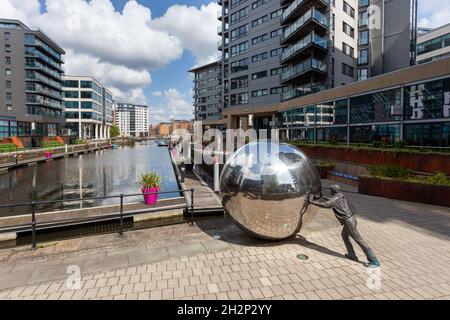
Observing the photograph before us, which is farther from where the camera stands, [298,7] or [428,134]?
[298,7]

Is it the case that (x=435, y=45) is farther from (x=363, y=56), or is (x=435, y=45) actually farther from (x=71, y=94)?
(x=71, y=94)

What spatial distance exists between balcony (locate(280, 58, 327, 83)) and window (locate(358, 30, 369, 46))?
39.2ft

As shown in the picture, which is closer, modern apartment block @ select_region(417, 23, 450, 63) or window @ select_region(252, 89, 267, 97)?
window @ select_region(252, 89, 267, 97)

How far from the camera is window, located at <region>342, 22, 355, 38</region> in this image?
38.0 meters

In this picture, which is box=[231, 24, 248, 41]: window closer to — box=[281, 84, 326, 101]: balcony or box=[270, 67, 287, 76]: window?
box=[270, 67, 287, 76]: window

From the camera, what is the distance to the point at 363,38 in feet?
135

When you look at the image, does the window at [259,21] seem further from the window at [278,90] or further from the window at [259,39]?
the window at [278,90]

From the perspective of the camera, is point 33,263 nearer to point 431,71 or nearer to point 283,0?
point 431,71

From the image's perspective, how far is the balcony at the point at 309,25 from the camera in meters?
32.7

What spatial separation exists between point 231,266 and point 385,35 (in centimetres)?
4439

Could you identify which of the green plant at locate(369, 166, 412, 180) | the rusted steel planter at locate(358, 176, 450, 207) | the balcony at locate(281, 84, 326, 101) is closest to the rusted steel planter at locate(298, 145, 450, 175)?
the green plant at locate(369, 166, 412, 180)

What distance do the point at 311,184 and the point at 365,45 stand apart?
146ft

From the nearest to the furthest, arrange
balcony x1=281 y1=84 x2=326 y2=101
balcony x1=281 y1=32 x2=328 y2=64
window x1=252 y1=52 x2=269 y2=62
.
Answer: balcony x1=281 y1=32 x2=328 y2=64 → balcony x1=281 y1=84 x2=326 y2=101 → window x1=252 y1=52 x2=269 y2=62

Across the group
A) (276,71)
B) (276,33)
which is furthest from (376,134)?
(276,33)
